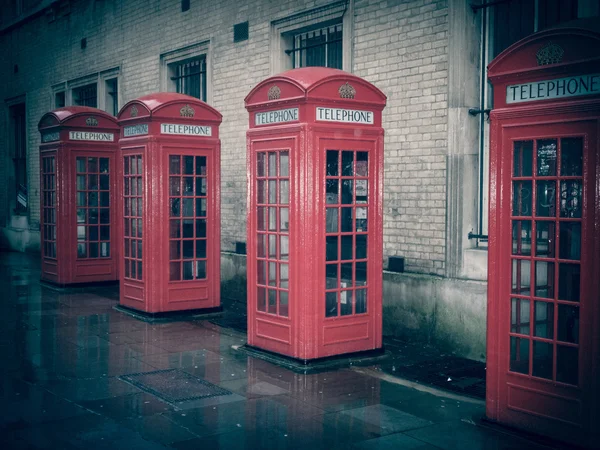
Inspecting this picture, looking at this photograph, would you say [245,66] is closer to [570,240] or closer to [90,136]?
[90,136]

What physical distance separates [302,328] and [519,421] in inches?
98.4

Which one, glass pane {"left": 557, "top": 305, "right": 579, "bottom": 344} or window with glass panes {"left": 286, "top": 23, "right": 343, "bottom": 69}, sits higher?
window with glass panes {"left": 286, "top": 23, "right": 343, "bottom": 69}

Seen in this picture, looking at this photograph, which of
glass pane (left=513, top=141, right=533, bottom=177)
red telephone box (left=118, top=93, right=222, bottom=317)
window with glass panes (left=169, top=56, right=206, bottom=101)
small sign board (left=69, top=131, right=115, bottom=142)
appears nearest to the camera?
glass pane (left=513, top=141, right=533, bottom=177)

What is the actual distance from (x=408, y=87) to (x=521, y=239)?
3.69 meters

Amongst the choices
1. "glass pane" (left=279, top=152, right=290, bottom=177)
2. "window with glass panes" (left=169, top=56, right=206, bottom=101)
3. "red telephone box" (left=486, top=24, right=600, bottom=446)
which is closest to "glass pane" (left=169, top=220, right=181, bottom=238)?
"glass pane" (left=279, top=152, right=290, bottom=177)

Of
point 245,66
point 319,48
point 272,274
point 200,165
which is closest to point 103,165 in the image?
point 245,66

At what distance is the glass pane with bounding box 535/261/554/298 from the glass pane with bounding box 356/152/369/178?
8.23ft

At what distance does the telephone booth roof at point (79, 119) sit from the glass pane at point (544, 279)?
896 centimetres

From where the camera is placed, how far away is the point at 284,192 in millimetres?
7270

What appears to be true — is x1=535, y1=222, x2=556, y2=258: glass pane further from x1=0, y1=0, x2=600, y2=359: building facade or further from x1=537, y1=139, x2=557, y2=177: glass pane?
x1=0, y1=0, x2=600, y2=359: building facade

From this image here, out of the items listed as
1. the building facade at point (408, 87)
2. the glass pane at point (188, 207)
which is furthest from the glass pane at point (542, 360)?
the glass pane at point (188, 207)

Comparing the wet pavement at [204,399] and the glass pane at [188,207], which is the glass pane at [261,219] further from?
the glass pane at [188,207]

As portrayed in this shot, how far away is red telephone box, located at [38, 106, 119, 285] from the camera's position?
39.5 ft

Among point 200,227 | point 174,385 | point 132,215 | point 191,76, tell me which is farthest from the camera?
point 191,76
